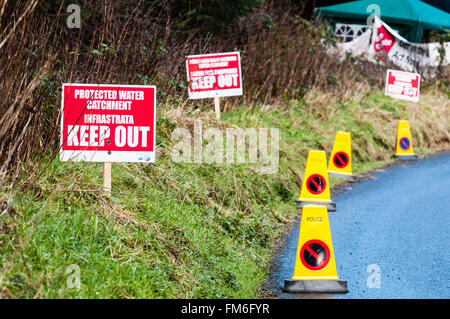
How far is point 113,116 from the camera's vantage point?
6551mm

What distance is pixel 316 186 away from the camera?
10133 millimetres

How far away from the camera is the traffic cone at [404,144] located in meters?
15.7

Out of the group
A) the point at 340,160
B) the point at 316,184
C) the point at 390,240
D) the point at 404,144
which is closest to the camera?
the point at 390,240

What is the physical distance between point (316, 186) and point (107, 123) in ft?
14.2

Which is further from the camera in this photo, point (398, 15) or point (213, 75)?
point (398, 15)

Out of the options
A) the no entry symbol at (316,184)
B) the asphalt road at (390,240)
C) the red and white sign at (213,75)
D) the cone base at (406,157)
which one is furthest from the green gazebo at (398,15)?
the no entry symbol at (316,184)

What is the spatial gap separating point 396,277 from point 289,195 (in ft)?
12.5

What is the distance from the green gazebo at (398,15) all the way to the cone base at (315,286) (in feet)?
73.5

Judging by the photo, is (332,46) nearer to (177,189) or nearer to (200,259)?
(177,189)

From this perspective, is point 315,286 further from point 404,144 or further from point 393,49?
point 393,49

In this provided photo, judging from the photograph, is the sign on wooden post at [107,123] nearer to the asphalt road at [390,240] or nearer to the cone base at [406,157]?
the asphalt road at [390,240]

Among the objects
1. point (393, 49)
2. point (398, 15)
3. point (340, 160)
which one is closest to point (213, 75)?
point (340, 160)

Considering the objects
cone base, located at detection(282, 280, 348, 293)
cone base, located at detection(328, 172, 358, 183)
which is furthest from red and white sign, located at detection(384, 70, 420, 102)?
cone base, located at detection(282, 280, 348, 293)

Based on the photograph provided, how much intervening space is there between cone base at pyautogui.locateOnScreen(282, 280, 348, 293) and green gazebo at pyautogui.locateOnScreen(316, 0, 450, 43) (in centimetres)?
2241
